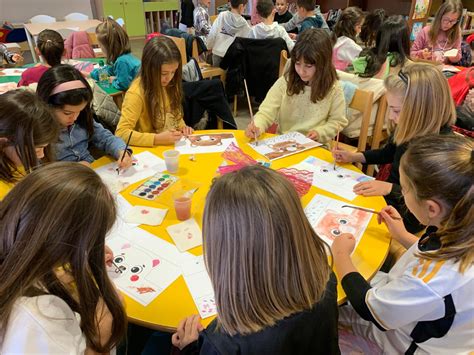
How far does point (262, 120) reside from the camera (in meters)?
2.22

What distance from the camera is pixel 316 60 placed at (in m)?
2.06

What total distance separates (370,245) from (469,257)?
38 centimetres

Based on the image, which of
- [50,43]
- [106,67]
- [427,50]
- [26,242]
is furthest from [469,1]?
[26,242]

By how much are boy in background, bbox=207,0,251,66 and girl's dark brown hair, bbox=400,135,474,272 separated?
366 centimetres

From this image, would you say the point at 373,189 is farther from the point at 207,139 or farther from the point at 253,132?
the point at 207,139

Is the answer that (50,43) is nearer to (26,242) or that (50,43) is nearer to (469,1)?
(26,242)

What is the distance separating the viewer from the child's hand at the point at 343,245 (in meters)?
1.16

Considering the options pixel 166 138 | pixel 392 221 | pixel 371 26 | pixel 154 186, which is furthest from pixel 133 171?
pixel 371 26

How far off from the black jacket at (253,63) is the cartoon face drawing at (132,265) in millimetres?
3333

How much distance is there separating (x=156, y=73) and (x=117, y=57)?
143cm

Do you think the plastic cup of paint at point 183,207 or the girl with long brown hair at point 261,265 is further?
the plastic cup of paint at point 183,207

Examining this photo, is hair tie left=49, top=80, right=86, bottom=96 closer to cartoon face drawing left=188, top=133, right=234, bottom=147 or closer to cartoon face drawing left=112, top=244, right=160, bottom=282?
cartoon face drawing left=188, top=133, right=234, bottom=147

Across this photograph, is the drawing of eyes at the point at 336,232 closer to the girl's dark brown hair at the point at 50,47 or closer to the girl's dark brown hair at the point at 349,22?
the girl's dark brown hair at the point at 50,47

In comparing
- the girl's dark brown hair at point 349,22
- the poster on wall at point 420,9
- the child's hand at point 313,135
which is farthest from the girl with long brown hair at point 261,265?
the poster on wall at point 420,9
